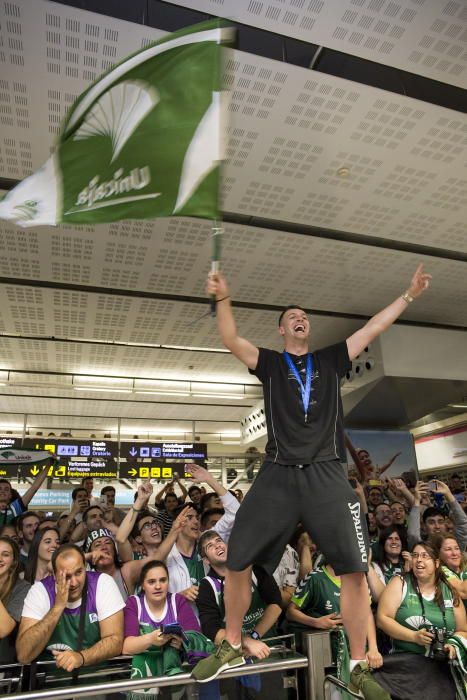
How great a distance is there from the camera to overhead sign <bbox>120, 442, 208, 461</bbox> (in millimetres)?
11484

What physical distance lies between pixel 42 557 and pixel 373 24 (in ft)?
14.2

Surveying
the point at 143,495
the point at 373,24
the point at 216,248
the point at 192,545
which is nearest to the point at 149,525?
the point at 143,495

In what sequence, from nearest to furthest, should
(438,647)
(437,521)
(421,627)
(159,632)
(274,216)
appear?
(159,632) < (438,647) < (421,627) < (274,216) < (437,521)

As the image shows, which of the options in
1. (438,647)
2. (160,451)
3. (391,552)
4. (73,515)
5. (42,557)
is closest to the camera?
(438,647)

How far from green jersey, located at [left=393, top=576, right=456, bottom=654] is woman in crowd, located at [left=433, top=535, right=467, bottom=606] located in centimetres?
24

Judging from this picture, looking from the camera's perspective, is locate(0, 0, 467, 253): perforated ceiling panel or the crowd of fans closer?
the crowd of fans

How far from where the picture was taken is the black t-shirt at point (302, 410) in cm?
226

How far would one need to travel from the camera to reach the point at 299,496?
2.17 metres

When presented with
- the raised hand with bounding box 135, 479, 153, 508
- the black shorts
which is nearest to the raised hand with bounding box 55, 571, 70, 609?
the black shorts

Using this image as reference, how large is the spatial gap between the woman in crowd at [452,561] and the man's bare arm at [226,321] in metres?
2.37

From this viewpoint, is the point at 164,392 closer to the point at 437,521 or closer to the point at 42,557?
the point at 437,521

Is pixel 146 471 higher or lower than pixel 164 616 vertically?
higher

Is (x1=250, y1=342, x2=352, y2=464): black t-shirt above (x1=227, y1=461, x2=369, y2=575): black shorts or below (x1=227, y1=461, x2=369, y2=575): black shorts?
above

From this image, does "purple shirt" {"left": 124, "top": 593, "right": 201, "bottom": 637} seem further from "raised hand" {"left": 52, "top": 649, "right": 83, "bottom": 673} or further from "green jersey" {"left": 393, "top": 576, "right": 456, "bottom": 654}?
"green jersey" {"left": 393, "top": 576, "right": 456, "bottom": 654}
